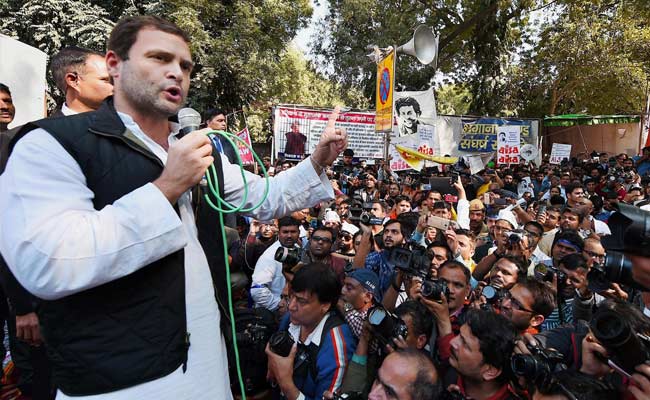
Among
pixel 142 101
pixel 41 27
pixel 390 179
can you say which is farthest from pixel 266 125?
pixel 142 101

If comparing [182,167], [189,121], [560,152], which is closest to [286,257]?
[189,121]

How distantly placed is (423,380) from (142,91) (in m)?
1.52

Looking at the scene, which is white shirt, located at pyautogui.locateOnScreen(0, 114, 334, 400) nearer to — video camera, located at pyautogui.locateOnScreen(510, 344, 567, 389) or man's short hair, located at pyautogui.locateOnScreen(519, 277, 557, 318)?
video camera, located at pyautogui.locateOnScreen(510, 344, 567, 389)

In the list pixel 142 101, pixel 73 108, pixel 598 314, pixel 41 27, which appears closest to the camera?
pixel 142 101

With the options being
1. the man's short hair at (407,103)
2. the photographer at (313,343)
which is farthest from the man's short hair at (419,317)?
the man's short hair at (407,103)

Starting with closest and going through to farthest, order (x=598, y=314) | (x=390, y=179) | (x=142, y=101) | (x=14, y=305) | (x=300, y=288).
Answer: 1. (x=142, y=101)
2. (x=598, y=314)
3. (x=14, y=305)
4. (x=300, y=288)
5. (x=390, y=179)

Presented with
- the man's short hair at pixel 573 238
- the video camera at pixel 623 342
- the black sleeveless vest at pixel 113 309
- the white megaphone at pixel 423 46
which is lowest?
the man's short hair at pixel 573 238

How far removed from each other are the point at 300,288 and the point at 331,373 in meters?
0.48

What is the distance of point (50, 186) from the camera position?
108 cm

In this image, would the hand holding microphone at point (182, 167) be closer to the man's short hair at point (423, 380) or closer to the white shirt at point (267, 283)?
the man's short hair at point (423, 380)

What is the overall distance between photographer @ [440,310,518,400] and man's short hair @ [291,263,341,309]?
72 centimetres

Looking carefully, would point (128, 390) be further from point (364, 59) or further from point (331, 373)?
point (364, 59)

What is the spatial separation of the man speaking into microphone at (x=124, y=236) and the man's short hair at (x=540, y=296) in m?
2.02

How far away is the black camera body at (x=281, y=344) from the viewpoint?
8.02 feet
